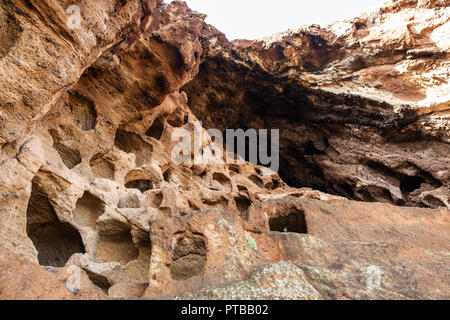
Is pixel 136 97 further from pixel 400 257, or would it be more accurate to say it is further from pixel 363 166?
pixel 363 166

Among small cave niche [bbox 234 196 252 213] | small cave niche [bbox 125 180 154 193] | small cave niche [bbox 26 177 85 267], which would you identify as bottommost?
small cave niche [bbox 26 177 85 267]

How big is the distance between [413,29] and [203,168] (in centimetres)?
1043

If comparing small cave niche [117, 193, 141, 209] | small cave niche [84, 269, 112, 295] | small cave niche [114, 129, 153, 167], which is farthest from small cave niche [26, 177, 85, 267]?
small cave niche [114, 129, 153, 167]

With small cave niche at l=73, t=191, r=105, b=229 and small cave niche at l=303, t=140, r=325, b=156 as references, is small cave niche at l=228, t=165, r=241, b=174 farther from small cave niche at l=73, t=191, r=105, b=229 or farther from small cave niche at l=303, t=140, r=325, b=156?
small cave niche at l=73, t=191, r=105, b=229

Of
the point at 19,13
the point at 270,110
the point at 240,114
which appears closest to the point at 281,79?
the point at 270,110

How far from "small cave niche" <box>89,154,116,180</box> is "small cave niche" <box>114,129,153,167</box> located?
1.23 meters

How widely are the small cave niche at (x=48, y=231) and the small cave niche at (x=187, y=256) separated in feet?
4.90

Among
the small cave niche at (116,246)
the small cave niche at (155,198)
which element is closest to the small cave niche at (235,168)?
the small cave niche at (155,198)

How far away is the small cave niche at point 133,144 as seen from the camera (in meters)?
6.89

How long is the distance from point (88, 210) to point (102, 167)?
139 cm

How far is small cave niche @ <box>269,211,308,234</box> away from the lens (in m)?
4.88

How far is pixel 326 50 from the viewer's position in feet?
41.9

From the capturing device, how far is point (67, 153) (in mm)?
4914

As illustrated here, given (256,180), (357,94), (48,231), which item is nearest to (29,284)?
(48,231)
